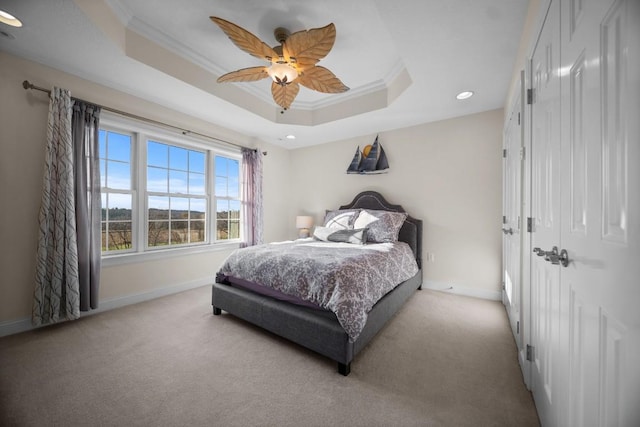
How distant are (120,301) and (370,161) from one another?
12.5ft

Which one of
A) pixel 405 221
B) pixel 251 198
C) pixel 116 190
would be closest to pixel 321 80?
pixel 405 221

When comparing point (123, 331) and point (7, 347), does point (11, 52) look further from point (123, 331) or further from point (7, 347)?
point (123, 331)

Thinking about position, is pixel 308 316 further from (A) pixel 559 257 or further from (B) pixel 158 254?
(B) pixel 158 254

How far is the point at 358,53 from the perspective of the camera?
2.52 m

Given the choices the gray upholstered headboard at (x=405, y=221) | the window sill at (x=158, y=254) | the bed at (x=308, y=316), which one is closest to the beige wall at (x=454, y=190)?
the gray upholstered headboard at (x=405, y=221)

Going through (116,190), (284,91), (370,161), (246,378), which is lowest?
(246,378)

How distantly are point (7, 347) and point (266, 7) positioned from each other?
11.4ft

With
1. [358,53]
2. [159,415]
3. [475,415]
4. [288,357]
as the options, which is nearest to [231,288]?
[288,357]

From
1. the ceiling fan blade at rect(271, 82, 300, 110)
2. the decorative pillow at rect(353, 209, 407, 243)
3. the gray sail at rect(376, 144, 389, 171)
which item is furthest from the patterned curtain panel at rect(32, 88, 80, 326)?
the gray sail at rect(376, 144, 389, 171)

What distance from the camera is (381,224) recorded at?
3.34 m

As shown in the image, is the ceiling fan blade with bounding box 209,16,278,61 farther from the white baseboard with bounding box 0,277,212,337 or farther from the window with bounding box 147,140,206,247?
the white baseboard with bounding box 0,277,212,337

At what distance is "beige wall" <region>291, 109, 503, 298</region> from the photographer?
306 centimetres

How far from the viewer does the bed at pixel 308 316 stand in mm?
1691

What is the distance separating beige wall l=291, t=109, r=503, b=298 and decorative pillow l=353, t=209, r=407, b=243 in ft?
1.43
